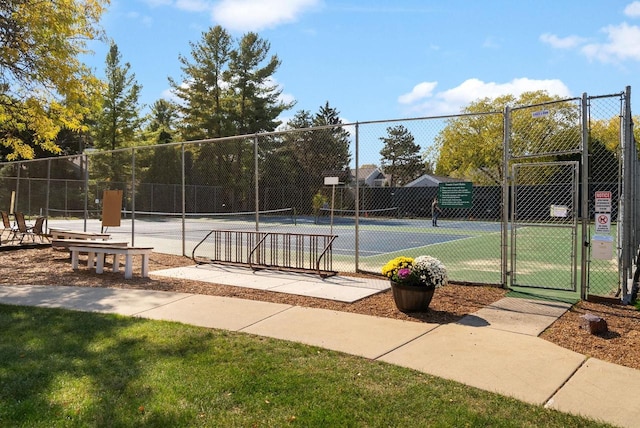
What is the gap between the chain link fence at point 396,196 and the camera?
8.37m

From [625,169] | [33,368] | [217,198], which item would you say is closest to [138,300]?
[33,368]

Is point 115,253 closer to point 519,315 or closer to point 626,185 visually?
point 519,315

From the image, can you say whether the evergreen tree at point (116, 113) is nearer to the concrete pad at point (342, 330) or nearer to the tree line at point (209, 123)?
the tree line at point (209, 123)

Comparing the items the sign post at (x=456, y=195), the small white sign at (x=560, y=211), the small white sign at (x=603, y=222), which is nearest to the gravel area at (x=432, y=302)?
the small white sign at (x=603, y=222)

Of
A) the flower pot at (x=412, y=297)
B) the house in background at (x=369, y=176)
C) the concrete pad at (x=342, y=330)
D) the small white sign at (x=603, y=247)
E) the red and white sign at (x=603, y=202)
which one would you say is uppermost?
the house in background at (x=369, y=176)

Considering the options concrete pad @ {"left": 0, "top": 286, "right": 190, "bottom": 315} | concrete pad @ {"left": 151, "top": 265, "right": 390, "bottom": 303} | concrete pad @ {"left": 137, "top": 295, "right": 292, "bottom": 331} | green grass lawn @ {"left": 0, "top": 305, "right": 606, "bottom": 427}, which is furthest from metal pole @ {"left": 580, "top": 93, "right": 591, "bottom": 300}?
concrete pad @ {"left": 0, "top": 286, "right": 190, "bottom": 315}

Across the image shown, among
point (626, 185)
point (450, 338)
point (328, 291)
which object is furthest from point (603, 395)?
point (328, 291)

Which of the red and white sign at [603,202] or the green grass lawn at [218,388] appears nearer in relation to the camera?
the green grass lawn at [218,388]

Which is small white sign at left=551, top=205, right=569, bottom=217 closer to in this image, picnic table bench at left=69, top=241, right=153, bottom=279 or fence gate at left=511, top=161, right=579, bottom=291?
fence gate at left=511, top=161, right=579, bottom=291

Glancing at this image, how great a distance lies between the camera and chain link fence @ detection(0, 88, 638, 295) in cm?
837

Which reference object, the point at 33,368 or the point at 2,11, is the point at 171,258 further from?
the point at 33,368

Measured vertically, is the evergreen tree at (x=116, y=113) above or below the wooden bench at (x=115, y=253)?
above

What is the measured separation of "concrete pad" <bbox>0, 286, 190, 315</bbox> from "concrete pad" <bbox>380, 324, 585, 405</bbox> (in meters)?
4.08

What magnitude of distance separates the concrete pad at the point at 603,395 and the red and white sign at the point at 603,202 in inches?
123
